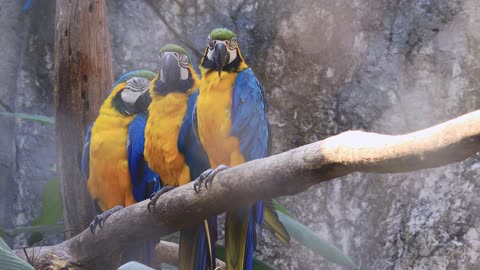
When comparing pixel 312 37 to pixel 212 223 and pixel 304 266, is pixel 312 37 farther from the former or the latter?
pixel 212 223

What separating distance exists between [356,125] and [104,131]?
77 centimetres

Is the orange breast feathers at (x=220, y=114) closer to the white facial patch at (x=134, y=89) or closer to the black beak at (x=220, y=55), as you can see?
the black beak at (x=220, y=55)

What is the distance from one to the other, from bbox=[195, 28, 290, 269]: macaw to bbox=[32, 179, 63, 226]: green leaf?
764 millimetres

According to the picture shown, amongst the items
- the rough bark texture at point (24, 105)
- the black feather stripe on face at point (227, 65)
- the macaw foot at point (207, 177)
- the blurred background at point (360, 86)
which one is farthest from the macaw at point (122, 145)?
the rough bark texture at point (24, 105)

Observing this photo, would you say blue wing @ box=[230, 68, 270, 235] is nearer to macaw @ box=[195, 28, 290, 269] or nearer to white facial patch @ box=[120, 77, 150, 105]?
macaw @ box=[195, 28, 290, 269]

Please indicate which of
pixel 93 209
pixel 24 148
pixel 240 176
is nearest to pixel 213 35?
pixel 240 176

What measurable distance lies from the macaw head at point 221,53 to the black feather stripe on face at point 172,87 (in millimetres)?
94

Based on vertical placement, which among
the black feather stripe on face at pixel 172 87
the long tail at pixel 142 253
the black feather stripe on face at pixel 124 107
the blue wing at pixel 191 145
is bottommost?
the long tail at pixel 142 253

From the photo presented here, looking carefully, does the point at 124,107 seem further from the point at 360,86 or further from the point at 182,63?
the point at 360,86

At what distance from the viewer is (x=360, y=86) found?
2203 millimetres

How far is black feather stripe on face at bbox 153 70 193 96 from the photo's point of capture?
63.1 inches

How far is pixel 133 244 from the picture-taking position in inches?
65.9

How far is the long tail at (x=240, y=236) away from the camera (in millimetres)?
1518

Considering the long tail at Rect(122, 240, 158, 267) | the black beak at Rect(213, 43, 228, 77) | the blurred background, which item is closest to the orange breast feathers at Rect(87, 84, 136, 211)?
the long tail at Rect(122, 240, 158, 267)
